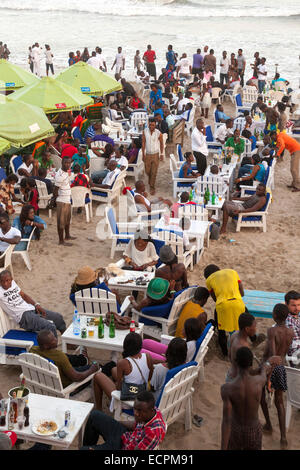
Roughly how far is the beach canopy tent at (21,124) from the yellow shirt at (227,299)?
18.9 feet

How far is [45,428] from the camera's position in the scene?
4.78m

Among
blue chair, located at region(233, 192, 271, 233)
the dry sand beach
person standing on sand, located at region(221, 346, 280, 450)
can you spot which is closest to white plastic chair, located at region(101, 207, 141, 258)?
the dry sand beach

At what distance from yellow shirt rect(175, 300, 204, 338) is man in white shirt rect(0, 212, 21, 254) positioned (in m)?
3.27

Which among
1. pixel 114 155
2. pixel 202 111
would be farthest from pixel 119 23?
pixel 114 155

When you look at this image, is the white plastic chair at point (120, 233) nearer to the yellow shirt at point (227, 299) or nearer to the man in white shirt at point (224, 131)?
the yellow shirt at point (227, 299)

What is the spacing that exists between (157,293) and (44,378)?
1.81 meters

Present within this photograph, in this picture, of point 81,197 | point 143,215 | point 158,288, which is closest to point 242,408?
point 158,288

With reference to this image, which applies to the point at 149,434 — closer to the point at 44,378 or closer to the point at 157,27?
the point at 44,378

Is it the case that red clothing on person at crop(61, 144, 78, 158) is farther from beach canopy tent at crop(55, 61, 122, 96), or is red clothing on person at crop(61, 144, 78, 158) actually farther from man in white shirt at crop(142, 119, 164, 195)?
beach canopy tent at crop(55, 61, 122, 96)

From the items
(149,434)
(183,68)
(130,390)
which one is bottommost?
(130,390)

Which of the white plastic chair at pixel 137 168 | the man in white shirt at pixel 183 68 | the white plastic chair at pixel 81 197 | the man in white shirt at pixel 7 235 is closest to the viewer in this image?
the man in white shirt at pixel 7 235

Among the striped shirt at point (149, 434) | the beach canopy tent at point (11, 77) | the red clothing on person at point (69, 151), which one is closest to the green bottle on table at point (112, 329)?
the striped shirt at point (149, 434)

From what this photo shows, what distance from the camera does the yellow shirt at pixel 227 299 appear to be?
6.43 metres

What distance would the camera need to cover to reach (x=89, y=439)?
500 cm
